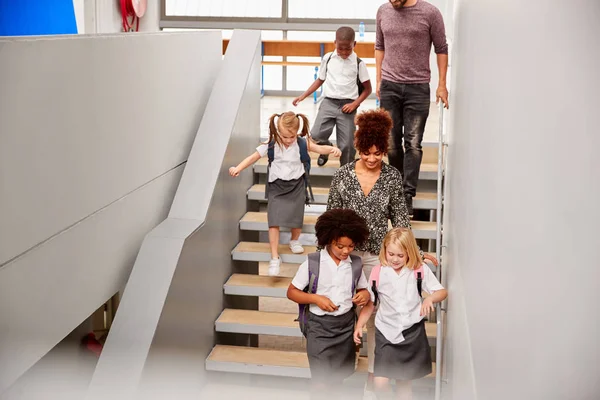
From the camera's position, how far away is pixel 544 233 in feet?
5.41

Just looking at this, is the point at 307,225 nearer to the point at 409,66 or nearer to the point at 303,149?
the point at 303,149

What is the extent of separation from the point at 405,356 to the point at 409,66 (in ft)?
7.40

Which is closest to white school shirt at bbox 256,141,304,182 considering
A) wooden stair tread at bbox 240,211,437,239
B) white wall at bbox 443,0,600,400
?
wooden stair tread at bbox 240,211,437,239

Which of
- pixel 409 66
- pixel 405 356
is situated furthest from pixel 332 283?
pixel 409 66

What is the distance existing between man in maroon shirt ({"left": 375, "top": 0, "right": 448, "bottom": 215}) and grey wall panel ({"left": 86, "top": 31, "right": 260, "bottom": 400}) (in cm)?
119

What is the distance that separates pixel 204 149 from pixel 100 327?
3.33 meters

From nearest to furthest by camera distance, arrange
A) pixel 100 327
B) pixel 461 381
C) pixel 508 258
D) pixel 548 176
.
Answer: pixel 548 176
pixel 508 258
pixel 461 381
pixel 100 327

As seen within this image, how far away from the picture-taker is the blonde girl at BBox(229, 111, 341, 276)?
5.85 metres

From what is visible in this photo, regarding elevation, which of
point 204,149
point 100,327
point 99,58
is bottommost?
point 100,327

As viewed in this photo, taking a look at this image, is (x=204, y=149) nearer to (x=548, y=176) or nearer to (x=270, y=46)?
(x=548, y=176)

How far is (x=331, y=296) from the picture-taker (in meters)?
4.71

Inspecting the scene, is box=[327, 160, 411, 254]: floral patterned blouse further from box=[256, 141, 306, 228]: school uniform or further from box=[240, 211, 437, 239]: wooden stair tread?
box=[240, 211, 437, 239]: wooden stair tread

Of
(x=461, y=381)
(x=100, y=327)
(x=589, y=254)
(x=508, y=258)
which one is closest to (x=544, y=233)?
(x=589, y=254)

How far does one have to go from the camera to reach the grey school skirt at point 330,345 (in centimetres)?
473
